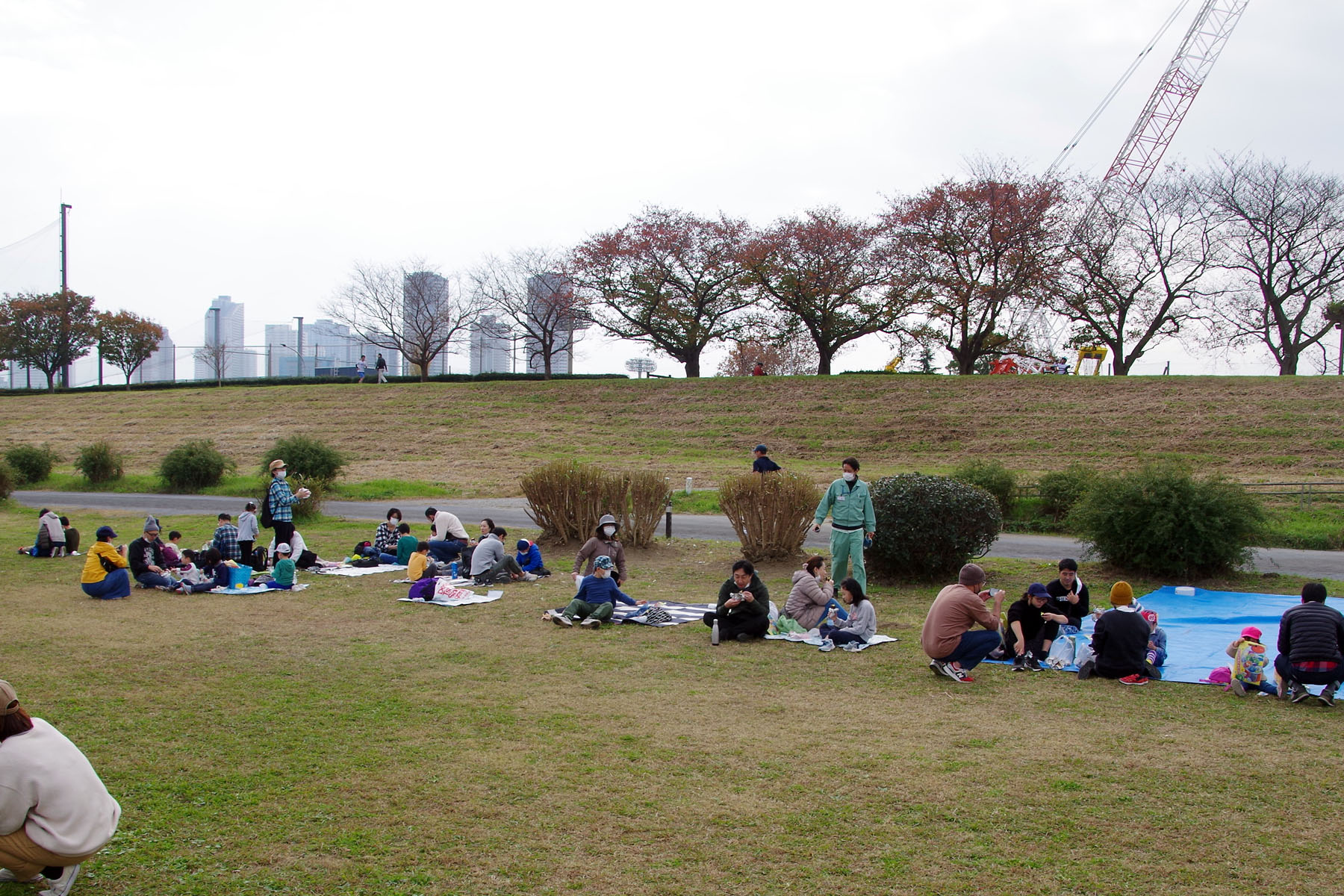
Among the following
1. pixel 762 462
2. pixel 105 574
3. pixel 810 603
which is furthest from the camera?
pixel 762 462

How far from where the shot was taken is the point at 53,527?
1467 centimetres

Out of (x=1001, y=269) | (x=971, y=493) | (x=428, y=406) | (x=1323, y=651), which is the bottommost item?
(x=1323, y=651)

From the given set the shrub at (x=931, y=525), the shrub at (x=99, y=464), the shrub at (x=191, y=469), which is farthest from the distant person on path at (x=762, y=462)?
the shrub at (x=99, y=464)

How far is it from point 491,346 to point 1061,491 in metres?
43.4

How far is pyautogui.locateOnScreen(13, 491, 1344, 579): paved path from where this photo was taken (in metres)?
14.3

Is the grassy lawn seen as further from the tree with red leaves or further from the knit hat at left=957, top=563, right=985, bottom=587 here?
the tree with red leaves

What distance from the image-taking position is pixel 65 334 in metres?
56.8

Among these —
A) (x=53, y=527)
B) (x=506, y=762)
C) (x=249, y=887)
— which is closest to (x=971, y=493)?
(x=506, y=762)

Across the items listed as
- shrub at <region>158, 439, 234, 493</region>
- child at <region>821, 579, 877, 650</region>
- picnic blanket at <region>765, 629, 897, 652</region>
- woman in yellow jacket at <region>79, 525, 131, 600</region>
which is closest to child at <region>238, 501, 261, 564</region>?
woman in yellow jacket at <region>79, 525, 131, 600</region>

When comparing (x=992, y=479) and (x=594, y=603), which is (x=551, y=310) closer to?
(x=992, y=479)

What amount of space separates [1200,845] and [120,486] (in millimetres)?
29623

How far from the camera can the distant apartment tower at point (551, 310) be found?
169 ft

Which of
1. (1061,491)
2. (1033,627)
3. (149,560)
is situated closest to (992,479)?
(1061,491)

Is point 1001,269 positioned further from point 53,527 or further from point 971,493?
point 53,527
